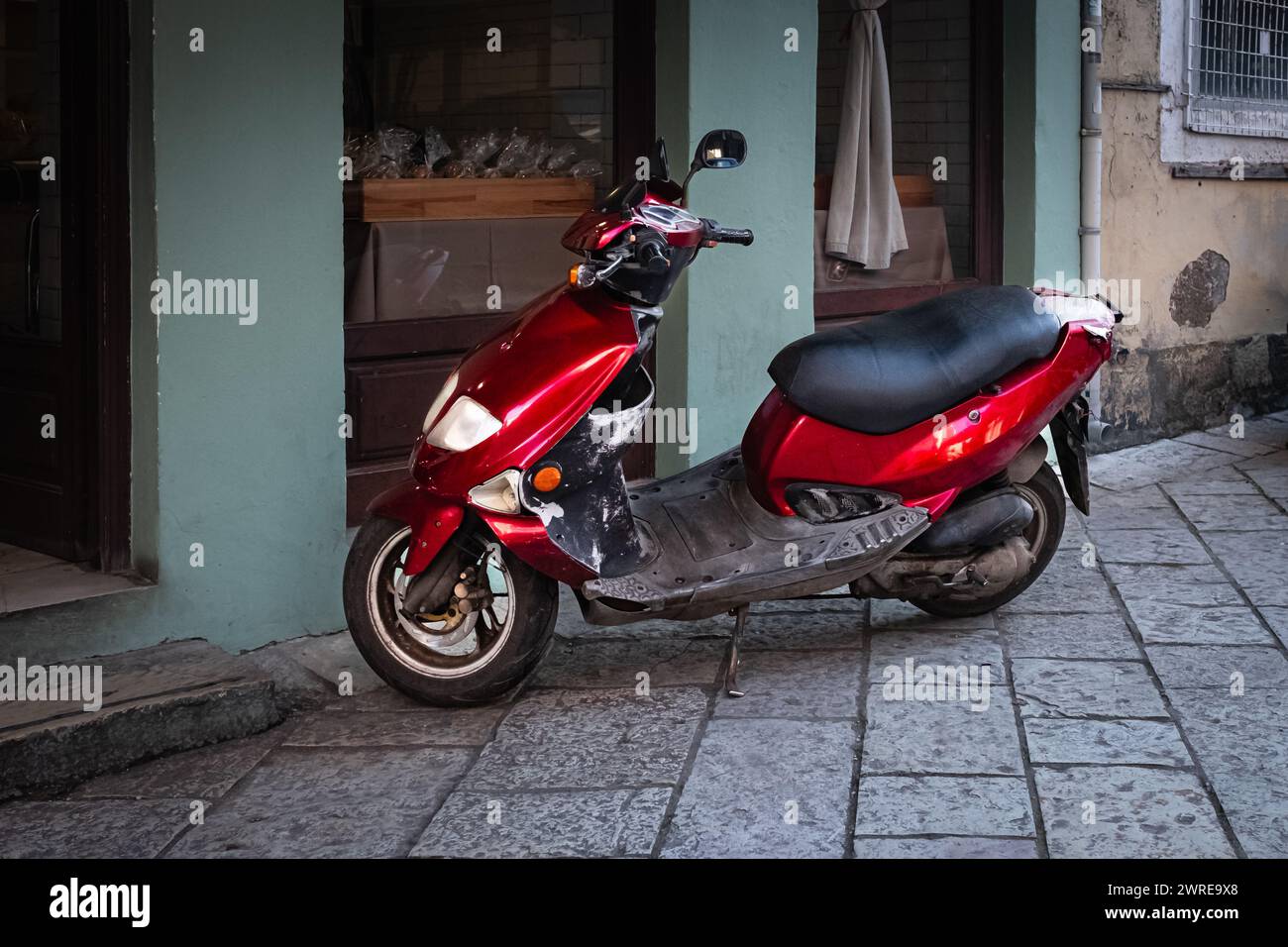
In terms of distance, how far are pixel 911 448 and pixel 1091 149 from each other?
421cm

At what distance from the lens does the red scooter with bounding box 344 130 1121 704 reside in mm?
4547

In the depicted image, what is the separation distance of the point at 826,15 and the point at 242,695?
4505 millimetres

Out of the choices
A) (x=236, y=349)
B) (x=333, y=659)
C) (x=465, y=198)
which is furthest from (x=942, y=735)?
(x=465, y=198)

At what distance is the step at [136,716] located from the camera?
167 inches

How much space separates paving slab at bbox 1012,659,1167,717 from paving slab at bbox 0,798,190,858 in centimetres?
240

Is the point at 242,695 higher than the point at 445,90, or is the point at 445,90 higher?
the point at 445,90

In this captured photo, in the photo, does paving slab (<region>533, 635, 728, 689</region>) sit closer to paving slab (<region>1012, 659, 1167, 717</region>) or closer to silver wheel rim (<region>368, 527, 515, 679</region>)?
silver wheel rim (<region>368, 527, 515, 679</region>)

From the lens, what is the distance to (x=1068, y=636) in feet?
17.7

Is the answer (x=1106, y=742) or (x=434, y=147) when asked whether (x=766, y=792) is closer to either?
(x=1106, y=742)

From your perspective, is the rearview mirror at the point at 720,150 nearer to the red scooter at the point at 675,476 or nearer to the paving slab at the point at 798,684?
the red scooter at the point at 675,476

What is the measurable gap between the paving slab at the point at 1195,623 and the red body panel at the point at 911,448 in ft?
2.94

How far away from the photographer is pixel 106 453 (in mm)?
5074
